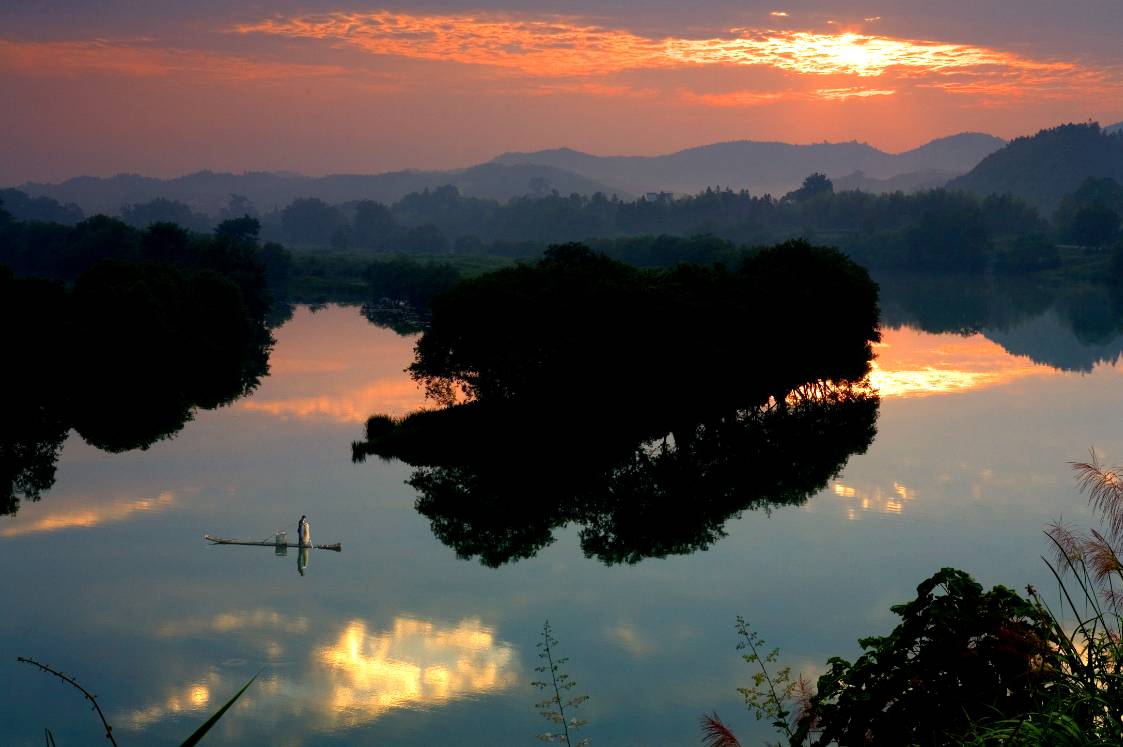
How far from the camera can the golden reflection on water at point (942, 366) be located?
83.6m

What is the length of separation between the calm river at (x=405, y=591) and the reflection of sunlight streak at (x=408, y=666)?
82 millimetres

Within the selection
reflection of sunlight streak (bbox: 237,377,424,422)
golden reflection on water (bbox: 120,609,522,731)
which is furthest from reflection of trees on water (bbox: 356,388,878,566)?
golden reflection on water (bbox: 120,609,522,731)

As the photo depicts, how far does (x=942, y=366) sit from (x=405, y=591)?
6663 cm

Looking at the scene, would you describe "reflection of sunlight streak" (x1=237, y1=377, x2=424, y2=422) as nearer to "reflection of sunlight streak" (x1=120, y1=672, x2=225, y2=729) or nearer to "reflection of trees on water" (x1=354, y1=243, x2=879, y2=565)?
"reflection of trees on water" (x1=354, y1=243, x2=879, y2=565)

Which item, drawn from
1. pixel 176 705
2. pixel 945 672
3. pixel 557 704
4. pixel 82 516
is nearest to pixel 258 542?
pixel 82 516

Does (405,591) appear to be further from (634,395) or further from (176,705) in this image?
(634,395)

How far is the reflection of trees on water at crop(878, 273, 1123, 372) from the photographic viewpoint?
106m

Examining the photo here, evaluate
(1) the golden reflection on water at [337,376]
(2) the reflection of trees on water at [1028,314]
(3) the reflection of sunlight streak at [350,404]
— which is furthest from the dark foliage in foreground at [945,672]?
(2) the reflection of trees on water at [1028,314]

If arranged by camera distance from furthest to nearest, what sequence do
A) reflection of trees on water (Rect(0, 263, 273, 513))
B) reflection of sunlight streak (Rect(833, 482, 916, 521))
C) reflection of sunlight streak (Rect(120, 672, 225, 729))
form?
reflection of trees on water (Rect(0, 263, 273, 513)), reflection of sunlight streak (Rect(833, 482, 916, 521)), reflection of sunlight streak (Rect(120, 672, 225, 729))

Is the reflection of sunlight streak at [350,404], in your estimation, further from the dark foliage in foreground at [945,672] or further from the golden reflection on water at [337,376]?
the dark foliage in foreground at [945,672]

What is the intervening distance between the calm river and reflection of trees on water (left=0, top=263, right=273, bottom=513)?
375 cm

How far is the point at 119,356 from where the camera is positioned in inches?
3794

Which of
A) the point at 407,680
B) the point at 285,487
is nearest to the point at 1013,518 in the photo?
the point at 407,680

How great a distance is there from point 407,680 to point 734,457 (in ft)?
106
